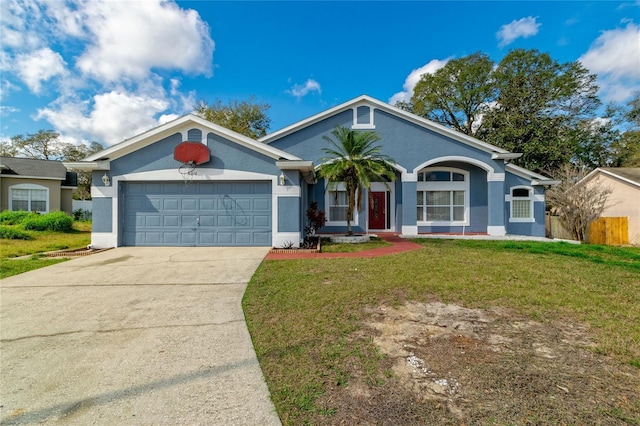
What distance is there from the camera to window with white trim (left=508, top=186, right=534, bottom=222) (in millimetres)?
15258

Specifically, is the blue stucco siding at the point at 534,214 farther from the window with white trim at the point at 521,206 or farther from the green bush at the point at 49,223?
the green bush at the point at 49,223

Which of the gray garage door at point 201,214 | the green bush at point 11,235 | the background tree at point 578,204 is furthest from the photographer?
the background tree at point 578,204

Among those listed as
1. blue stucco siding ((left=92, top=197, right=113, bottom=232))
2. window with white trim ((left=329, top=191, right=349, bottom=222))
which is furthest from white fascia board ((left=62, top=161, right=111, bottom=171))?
window with white trim ((left=329, top=191, right=349, bottom=222))

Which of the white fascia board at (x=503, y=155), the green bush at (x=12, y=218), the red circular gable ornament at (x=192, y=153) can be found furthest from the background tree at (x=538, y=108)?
the green bush at (x=12, y=218)

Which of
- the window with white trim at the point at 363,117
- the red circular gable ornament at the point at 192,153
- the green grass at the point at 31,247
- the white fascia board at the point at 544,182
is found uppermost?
the window with white trim at the point at 363,117

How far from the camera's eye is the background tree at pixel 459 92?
85.8 ft

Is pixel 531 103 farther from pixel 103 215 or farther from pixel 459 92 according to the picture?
pixel 103 215

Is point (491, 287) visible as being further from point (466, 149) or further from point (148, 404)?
point (466, 149)

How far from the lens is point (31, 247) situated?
11.3 meters

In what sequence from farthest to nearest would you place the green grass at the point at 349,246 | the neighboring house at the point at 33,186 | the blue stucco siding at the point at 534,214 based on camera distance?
the neighboring house at the point at 33,186
the blue stucco siding at the point at 534,214
the green grass at the point at 349,246

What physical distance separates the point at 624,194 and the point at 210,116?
3129 centimetres

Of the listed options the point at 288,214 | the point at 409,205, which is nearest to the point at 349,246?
the point at 288,214

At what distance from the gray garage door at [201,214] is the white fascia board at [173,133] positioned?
44.6 inches

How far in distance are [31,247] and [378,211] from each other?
14657 mm
